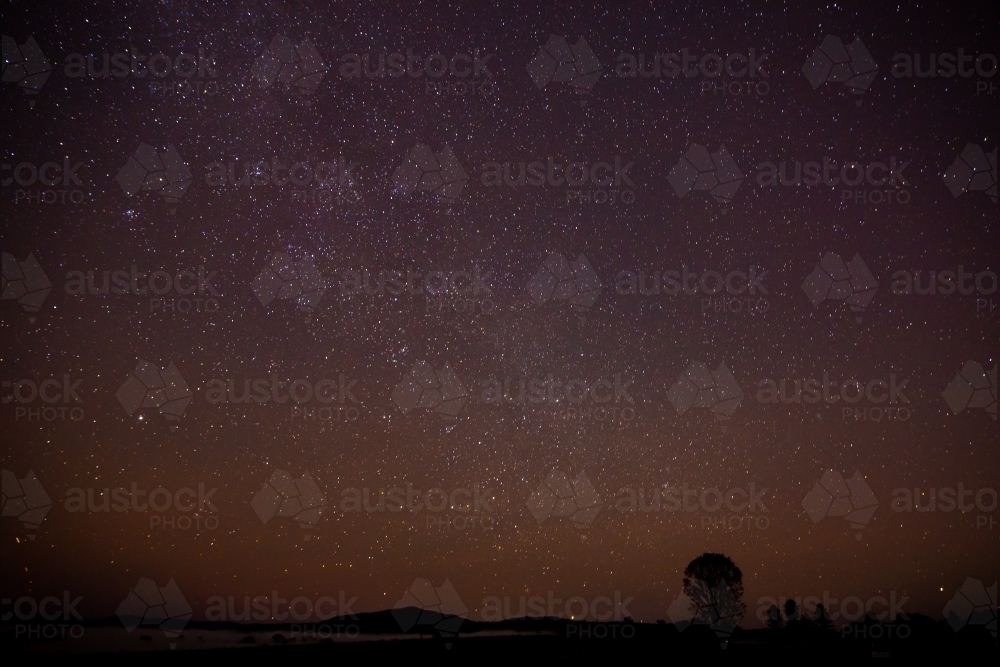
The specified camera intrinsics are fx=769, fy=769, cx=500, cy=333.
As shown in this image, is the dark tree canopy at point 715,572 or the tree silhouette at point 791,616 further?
the dark tree canopy at point 715,572

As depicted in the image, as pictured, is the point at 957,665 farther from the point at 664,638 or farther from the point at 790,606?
the point at 664,638

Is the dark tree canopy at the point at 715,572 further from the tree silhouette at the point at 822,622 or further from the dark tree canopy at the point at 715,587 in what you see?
the tree silhouette at the point at 822,622

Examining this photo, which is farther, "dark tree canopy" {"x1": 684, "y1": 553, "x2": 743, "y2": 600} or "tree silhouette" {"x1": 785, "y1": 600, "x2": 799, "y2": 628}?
"dark tree canopy" {"x1": 684, "y1": 553, "x2": 743, "y2": 600}

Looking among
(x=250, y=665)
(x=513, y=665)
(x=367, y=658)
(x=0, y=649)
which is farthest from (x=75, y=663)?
(x=513, y=665)

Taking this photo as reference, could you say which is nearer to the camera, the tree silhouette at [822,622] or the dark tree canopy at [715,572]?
the tree silhouette at [822,622]

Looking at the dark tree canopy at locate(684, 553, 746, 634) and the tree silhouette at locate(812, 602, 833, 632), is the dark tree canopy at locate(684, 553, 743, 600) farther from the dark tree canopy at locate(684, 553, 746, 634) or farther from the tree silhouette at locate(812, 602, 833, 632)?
the tree silhouette at locate(812, 602, 833, 632)

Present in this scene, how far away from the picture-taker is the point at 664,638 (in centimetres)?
2039

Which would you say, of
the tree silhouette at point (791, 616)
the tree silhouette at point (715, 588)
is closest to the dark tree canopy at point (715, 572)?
the tree silhouette at point (715, 588)

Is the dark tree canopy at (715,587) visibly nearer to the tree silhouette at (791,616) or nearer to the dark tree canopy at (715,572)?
the dark tree canopy at (715,572)

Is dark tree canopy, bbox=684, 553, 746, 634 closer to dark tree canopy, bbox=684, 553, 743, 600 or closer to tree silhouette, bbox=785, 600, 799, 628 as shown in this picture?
dark tree canopy, bbox=684, 553, 743, 600

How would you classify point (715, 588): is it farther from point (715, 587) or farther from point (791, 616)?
point (791, 616)

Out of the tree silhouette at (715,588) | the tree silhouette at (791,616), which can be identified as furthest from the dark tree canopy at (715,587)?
the tree silhouette at (791,616)

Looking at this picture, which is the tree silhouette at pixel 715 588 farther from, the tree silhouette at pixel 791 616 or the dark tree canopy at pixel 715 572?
the tree silhouette at pixel 791 616

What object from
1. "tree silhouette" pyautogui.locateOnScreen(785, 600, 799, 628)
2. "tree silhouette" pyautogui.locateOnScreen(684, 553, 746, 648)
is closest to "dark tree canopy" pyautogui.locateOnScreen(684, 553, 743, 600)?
"tree silhouette" pyautogui.locateOnScreen(684, 553, 746, 648)
